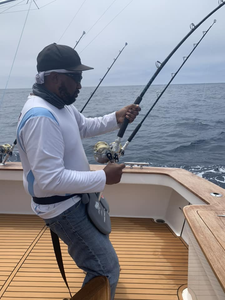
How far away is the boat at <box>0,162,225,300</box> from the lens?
1205mm

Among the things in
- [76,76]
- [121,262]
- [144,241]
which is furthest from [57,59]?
[144,241]

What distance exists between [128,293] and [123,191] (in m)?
1.09

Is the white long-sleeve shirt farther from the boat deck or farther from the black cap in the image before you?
the boat deck

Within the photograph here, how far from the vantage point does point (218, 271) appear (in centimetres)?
88

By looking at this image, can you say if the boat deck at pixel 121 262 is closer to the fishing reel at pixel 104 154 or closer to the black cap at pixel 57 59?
the fishing reel at pixel 104 154

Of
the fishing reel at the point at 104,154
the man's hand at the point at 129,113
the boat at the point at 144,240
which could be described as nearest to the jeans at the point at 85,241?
the fishing reel at the point at 104,154

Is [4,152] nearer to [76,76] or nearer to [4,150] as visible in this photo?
[4,150]

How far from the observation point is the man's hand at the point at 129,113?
156 cm

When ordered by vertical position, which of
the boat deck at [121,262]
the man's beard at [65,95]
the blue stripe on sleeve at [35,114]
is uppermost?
the man's beard at [65,95]

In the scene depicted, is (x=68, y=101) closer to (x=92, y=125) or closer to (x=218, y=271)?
(x=92, y=125)

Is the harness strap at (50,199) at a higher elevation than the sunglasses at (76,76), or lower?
lower

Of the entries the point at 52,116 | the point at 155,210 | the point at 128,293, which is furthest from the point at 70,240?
the point at 155,210

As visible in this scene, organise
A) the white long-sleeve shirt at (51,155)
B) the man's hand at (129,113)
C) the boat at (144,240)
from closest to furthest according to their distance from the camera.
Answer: the white long-sleeve shirt at (51,155) < the boat at (144,240) < the man's hand at (129,113)

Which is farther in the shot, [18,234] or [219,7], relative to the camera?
[18,234]
